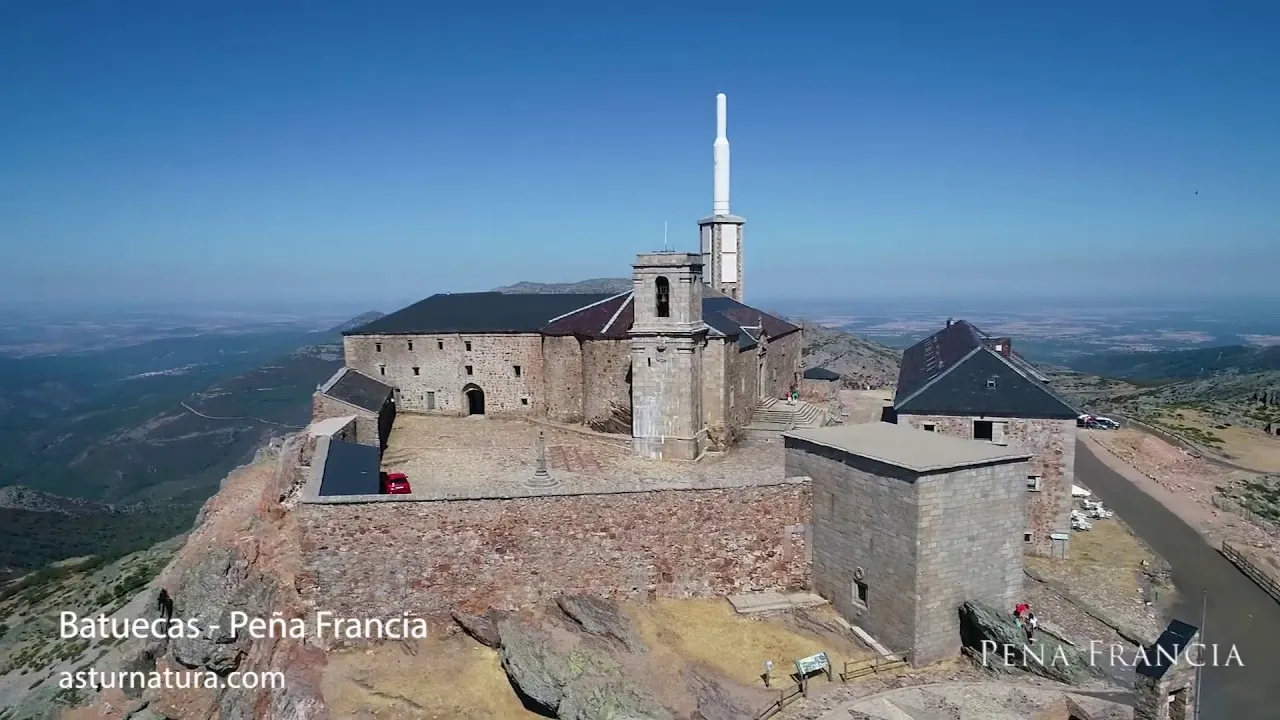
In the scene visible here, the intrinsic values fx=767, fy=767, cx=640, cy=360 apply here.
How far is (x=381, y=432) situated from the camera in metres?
26.8

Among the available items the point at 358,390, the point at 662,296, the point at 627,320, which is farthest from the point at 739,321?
the point at 358,390

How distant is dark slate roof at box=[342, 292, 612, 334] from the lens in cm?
3167

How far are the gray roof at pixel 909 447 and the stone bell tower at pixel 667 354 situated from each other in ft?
19.8

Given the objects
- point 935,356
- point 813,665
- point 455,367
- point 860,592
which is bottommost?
point 813,665

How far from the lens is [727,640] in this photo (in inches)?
631

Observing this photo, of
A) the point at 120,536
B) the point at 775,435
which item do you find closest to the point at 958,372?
the point at 775,435

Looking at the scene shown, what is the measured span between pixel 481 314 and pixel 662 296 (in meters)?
11.6

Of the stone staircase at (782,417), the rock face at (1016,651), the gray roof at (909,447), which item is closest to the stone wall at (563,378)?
the stone staircase at (782,417)

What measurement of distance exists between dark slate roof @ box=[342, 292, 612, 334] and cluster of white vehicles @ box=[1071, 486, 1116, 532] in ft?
63.5

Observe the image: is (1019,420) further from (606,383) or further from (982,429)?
(606,383)

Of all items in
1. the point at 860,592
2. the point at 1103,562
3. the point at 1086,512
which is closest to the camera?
the point at 860,592

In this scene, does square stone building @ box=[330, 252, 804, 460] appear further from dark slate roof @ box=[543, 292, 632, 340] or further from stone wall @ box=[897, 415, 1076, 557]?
stone wall @ box=[897, 415, 1076, 557]

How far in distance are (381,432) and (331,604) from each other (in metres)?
11.4

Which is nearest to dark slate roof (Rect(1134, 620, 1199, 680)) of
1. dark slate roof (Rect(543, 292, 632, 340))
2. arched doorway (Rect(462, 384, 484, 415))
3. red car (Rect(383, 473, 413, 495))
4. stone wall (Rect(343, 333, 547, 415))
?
red car (Rect(383, 473, 413, 495))
